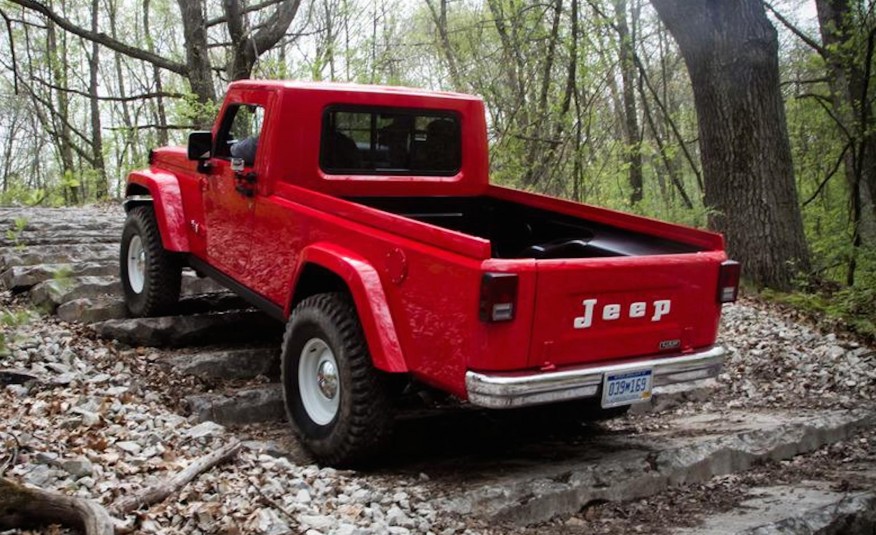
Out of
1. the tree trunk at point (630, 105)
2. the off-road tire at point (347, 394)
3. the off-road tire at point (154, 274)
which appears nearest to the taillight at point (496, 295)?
the off-road tire at point (347, 394)

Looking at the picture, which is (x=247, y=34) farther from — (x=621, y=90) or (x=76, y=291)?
(x=621, y=90)

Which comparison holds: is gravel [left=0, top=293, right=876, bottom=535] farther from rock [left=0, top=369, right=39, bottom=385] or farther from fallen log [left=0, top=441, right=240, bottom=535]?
fallen log [left=0, top=441, right=240, bottom=535]

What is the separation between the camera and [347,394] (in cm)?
423

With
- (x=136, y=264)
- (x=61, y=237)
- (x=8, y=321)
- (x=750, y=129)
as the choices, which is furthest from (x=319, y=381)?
(x=750, y=129)

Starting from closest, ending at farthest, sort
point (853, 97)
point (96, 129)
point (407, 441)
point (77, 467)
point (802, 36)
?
point (77, 467)
point (407, 441)
point (853, 97)
point (802, 36)
point (96, 129)

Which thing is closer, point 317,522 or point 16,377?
point 317,522

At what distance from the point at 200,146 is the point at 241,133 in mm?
370

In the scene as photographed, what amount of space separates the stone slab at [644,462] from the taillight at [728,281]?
0.96m

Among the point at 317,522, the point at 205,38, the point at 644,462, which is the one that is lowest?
the point at 644,462

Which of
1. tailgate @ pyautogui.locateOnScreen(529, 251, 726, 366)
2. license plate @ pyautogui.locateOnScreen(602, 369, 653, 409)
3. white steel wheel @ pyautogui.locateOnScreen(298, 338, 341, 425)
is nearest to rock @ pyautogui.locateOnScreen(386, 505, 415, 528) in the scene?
white steel wheel @ pyautogui.locateOnScreen(298, 338, 341, 425)

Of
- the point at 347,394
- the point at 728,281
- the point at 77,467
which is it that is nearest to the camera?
the point at 77,467

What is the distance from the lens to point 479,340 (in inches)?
145

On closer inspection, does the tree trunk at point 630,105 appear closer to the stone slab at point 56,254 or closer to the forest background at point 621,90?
the forest background at point 621,90

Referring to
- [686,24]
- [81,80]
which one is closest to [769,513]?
[686,24]
